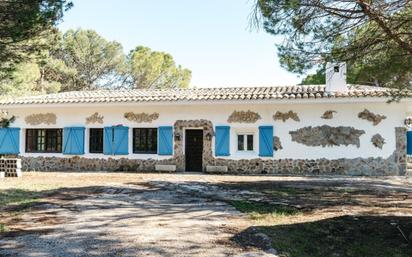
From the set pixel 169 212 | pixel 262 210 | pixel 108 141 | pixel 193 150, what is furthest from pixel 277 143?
pixel 169 212

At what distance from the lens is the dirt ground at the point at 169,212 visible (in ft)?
17.7

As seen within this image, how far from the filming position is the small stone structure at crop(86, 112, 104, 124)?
17.5 metres

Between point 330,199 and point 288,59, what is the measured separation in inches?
140

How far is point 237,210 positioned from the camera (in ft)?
25.8

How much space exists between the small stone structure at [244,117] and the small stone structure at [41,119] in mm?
7712

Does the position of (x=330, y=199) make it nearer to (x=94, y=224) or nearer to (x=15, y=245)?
(x=94, y=224)

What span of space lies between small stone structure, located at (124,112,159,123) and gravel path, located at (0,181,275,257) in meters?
7.57

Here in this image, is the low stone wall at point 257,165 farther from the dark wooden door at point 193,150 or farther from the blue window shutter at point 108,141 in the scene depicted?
the dark wooden door at point 193,150

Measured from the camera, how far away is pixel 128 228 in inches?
250

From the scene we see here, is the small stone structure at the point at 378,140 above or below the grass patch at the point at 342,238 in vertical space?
above

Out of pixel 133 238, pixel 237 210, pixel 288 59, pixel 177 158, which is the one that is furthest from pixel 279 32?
pixel 177 158

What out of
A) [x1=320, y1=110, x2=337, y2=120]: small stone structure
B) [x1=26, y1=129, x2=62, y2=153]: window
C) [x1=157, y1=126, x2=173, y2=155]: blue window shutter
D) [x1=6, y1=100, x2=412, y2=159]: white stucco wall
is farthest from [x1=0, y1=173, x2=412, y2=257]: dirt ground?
[x1=26, y1=129, x2=62, y2=153]: window

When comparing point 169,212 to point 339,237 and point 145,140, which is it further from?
point 145,140

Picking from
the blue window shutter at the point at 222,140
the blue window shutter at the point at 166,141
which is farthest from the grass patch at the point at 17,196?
the blue window shutter at the point at 222,140
